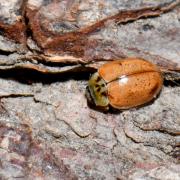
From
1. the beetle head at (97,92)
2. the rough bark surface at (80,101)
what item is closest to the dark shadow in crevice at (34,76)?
the rough bark surface at (80,101)

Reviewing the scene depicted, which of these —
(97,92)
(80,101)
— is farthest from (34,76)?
(97,92)

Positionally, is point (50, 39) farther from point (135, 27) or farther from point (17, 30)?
point (135, 27)

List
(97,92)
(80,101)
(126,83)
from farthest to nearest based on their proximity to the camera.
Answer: (97,92) < (126,83) < (80,101)

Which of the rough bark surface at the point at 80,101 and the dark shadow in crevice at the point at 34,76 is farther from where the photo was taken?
the dark shadow in crevice at the point at 34,76

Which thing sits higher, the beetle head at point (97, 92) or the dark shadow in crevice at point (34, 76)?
the dark shadow in crevice at point (34, 76)

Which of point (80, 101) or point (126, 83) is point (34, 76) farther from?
point (126, 83)

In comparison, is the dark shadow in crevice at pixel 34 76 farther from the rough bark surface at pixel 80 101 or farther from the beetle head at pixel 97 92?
the beetle head at pixel 97 92
